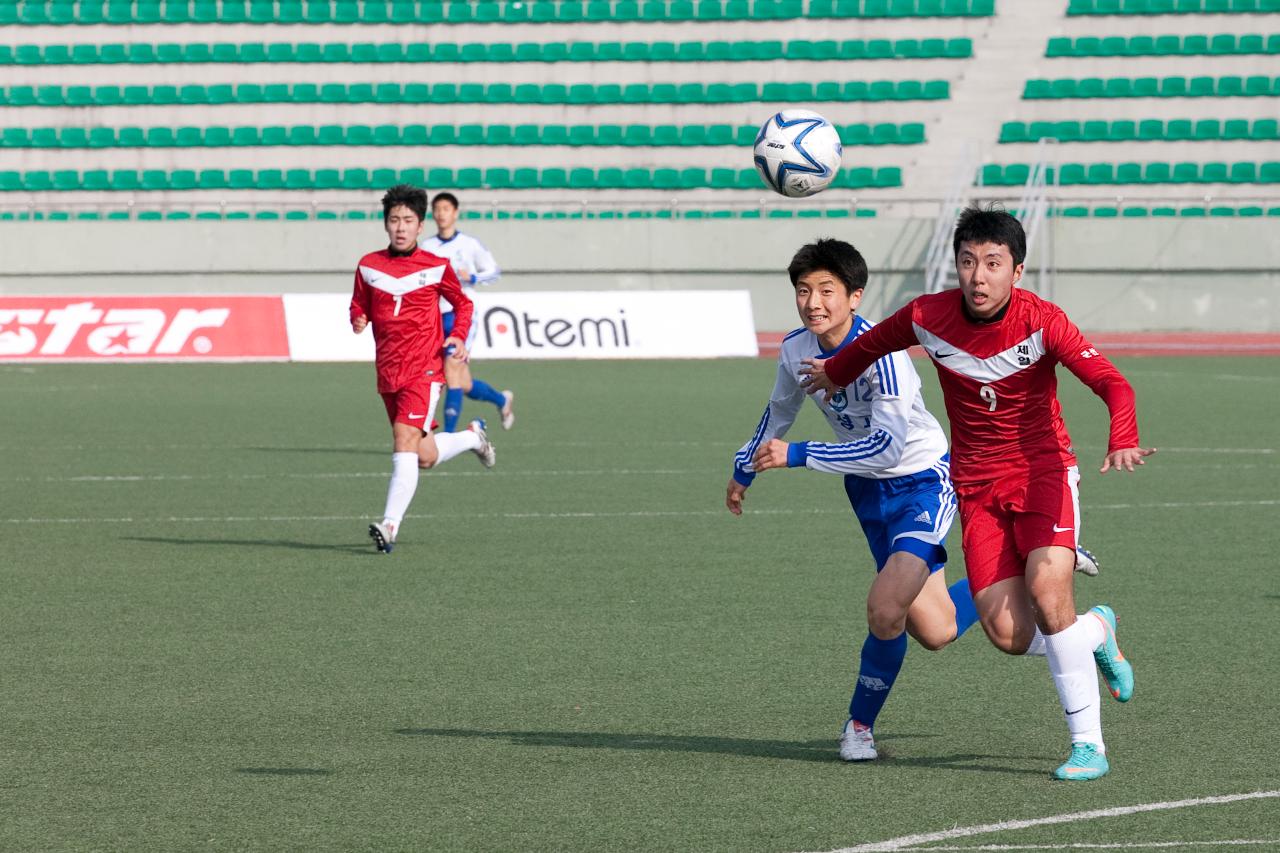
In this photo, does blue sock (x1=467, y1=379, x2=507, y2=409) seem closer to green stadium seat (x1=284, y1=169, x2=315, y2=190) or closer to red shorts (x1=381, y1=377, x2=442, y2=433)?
red shorts (x1=381, y1=377, x2=442, y2=433)

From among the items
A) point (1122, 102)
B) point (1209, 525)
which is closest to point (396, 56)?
point (1122, 102)

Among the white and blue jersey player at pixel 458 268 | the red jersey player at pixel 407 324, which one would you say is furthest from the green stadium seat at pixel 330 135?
the red jersey player at pixel 407 324

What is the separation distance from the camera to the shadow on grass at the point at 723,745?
5539 mm

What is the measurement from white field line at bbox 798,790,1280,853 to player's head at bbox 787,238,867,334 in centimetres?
174

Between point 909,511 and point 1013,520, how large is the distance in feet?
1.47

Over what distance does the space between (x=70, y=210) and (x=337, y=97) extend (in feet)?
17.4

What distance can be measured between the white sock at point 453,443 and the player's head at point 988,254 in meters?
6.32

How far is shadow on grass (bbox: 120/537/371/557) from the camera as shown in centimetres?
1014

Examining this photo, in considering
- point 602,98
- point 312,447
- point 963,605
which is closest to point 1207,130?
point 602,98

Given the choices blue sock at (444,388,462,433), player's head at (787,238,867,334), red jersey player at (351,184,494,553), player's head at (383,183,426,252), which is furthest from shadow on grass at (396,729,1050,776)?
blue sock at (444,388,462,433)

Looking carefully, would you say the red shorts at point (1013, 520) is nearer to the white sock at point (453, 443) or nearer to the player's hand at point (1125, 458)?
the player's hand at point (1125, 458)

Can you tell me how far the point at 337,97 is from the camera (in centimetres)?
3459

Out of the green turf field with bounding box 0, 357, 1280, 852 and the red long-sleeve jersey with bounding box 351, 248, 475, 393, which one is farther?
the red long-sleeve jersey with bounding box 351, 248, 475, 393

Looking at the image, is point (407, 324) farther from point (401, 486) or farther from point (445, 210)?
point (445, 210)
